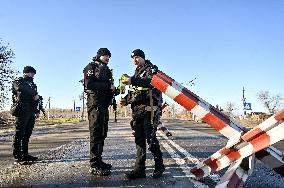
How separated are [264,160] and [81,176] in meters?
2.97

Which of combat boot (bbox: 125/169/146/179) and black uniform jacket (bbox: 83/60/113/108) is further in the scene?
black uniform jacket (bbox: 83/60/113/108)

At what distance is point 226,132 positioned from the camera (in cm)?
455

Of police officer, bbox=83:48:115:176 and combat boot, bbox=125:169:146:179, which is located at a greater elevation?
police officer, bbox=83:48:115:176

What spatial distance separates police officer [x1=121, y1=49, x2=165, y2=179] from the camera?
20.7ft

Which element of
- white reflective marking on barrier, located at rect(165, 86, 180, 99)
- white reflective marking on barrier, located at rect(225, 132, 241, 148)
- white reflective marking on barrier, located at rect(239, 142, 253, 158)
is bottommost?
white reflective marking on barrier, located at rect(239, 142, 253, 158)

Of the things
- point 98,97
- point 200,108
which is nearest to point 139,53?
point 98,97

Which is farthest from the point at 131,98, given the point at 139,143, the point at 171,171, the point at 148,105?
the point at 171,171

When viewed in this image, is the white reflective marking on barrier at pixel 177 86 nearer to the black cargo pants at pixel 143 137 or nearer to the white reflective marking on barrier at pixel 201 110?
the white reflective marking on barrier at pixel 201 110

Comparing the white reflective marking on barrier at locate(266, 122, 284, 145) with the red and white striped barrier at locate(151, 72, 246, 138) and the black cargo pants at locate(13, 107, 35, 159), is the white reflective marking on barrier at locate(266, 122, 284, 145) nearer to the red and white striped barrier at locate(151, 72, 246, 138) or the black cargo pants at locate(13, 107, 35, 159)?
the red and white striped barrier at locate(151, 72, 246, 138)

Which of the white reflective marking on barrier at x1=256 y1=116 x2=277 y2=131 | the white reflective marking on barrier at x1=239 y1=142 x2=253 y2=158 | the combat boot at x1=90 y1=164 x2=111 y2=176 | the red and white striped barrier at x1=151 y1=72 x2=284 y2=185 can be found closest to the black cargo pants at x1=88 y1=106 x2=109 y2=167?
the combat boot at x1=90 y1=164 x2=111 y2=176

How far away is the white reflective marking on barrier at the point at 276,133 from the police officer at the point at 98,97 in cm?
365

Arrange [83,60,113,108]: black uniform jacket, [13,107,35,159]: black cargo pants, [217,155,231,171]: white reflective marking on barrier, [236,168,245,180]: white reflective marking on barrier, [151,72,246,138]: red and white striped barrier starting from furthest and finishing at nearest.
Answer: [13,107,35,159]: black cargo pants, [83,60,113,108]: black uniform jacket, [151,72,246,138]: red and white striped barrier, [217,155,231,171]: white reflective marking on barrier, [236,168,245,180]: white reflective marking on barrier

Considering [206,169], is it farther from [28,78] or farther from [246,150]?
[28,78]

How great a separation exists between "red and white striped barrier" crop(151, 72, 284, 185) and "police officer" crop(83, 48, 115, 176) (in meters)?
1.72
